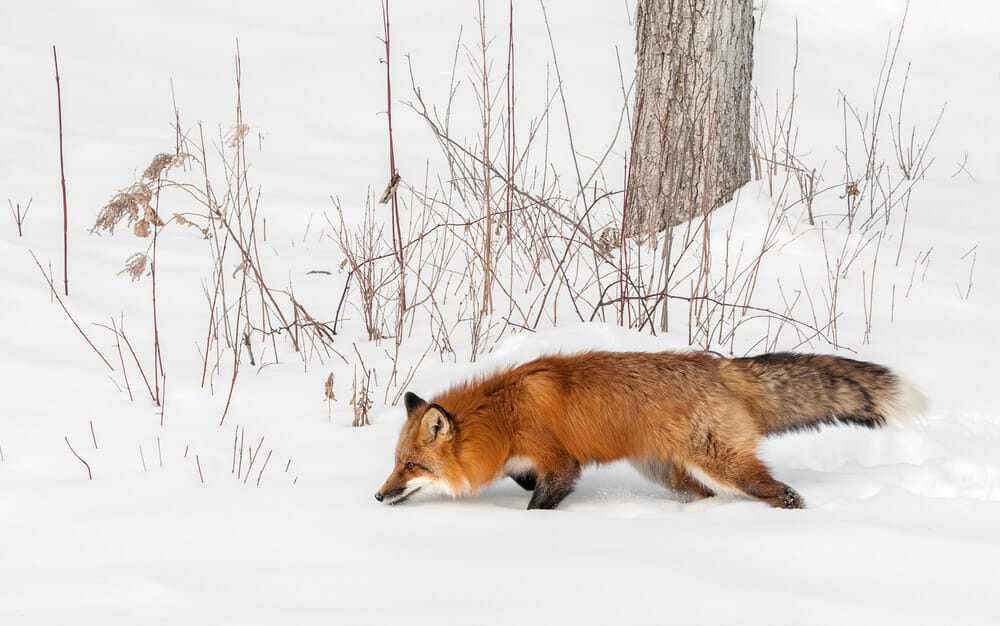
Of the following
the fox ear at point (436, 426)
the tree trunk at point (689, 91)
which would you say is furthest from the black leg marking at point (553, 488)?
the tree trunk at point (689, 91)

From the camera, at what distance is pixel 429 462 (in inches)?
159

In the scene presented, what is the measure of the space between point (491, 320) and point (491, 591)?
3.42 m

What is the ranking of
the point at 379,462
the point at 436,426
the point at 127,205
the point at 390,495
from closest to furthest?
1. the point at 390,495
2. the point at 436,426
3. the point at 379,462
4. the point at 127,205

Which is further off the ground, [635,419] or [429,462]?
[635,419]

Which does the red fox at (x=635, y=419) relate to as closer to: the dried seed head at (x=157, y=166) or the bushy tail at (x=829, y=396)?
the bushy tail at (x=829, y=396)

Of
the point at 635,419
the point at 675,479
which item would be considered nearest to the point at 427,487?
the point at 635,419

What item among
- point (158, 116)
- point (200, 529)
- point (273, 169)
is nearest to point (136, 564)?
point (200, 529)

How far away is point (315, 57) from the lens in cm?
1349

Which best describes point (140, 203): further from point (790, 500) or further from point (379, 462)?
point (790, 500)

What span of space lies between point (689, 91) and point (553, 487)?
13.5ft

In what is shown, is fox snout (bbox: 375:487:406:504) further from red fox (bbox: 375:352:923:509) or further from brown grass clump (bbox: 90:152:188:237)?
brown grass clump (bbox: 90:152:188:237)

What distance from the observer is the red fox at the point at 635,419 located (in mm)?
3947

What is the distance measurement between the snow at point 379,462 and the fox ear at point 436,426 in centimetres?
26

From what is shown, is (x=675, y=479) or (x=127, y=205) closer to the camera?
(x=675, y=479)
